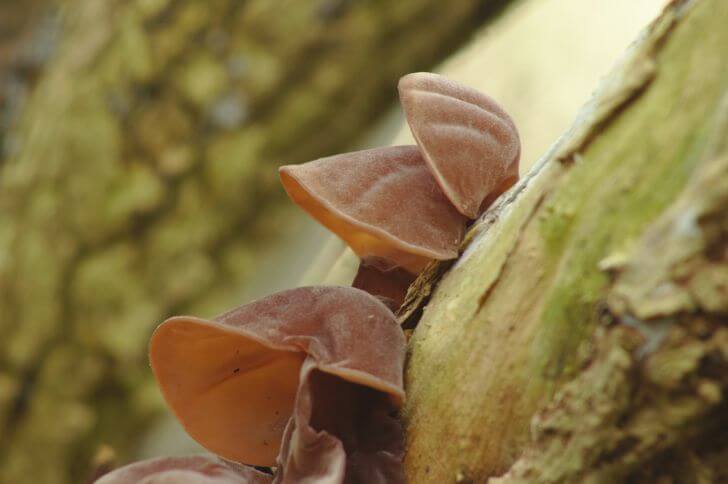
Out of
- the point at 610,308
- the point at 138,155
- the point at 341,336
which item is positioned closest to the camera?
the point at 610,308

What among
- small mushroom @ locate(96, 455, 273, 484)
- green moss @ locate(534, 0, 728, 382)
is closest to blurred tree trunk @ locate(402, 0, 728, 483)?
green moss @ locate(534, 0, 728, 382)

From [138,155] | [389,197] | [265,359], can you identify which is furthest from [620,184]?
[138,155]

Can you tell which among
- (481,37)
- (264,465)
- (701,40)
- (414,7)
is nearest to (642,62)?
(701,40)

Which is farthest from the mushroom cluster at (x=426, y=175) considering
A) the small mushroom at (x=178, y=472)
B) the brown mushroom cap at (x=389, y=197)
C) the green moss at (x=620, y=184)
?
the small mushroom at (x=178, y=472)

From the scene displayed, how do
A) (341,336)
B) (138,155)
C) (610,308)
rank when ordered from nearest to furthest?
(610,308), (341,336), (138,155)

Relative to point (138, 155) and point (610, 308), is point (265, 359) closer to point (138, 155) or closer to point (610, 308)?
point (610, 308)

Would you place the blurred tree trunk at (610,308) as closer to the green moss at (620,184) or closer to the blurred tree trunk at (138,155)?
the green moss at (620,184)
